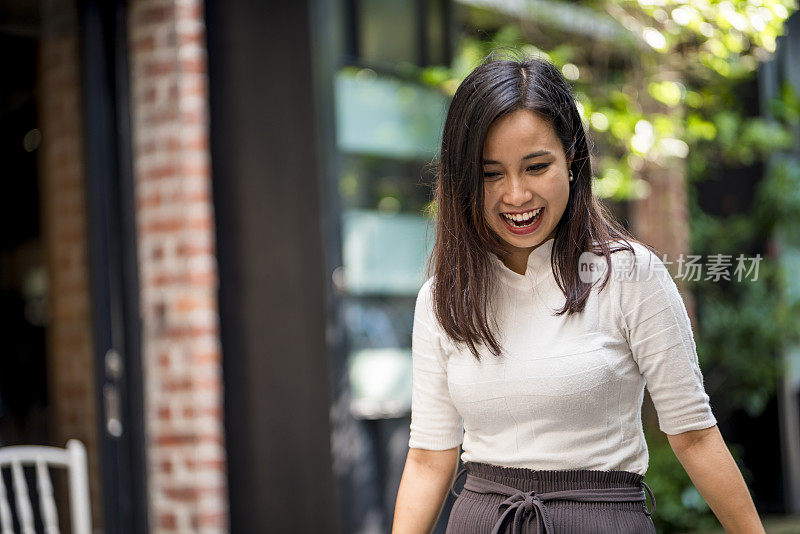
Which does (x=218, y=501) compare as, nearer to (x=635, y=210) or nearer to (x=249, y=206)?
(x=249, y=206)

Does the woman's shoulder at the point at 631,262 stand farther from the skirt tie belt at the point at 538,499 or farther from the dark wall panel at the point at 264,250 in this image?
the dark wall panel at the point at 264,250

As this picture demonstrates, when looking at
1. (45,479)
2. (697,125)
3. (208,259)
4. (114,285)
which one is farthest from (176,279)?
(697,125)

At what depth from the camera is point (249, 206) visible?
377 centimetres

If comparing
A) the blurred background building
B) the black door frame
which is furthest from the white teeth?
the black door frame

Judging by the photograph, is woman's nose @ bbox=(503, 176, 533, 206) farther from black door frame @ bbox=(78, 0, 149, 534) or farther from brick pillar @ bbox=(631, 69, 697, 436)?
brick pillar @ bbox=(631, 69, 697, 436)

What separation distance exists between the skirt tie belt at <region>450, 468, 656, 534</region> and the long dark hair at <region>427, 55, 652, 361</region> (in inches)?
7.7

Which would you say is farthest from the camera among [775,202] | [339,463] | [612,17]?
[775,202]

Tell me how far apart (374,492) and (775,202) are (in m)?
2.74

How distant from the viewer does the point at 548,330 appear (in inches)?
52.4

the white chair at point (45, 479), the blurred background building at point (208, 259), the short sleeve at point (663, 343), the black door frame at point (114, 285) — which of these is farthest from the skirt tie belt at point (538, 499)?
the black door frame at point (114, 285)

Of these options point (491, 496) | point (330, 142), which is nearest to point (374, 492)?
point (330, 142)

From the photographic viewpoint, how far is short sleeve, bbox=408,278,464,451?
145cm

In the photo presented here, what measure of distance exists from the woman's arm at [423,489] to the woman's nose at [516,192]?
1.32ft

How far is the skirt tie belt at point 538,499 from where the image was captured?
1.29 metres
